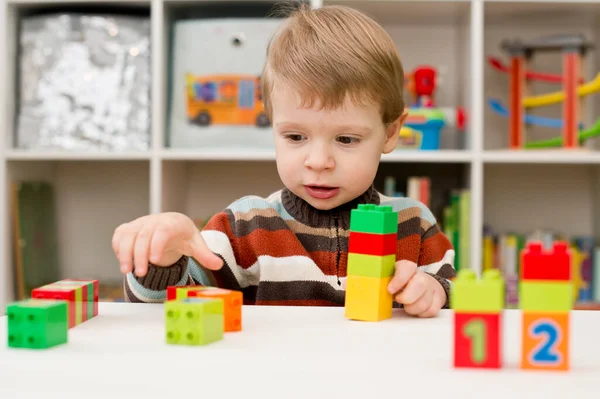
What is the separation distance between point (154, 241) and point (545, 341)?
0.38 meters

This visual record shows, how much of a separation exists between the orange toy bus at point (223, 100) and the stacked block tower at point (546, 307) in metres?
1.60

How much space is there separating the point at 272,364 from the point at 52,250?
2.02 m

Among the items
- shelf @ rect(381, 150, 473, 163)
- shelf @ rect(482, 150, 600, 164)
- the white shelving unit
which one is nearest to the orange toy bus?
the white shelving unit

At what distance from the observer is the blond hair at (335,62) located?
1.00 metres

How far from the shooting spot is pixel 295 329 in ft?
2.18

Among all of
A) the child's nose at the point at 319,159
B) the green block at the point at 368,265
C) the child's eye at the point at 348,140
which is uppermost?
the child's eye at the point at 348,140

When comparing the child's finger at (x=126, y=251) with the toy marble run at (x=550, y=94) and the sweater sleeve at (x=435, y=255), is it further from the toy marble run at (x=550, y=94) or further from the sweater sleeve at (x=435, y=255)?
the toy marble run at (x=550, y=94)

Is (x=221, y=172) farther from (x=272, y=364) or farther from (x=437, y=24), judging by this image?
(x=272, y=364)

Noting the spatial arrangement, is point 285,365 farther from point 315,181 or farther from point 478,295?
point 315,181

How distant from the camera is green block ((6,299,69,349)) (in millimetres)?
581

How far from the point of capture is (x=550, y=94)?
2172 millimetres

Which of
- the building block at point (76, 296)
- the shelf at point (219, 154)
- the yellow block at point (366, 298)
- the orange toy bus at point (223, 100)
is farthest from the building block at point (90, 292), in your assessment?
the orange toy bus at point (223, 100)

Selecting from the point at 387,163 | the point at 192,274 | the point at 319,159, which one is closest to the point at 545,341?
the point at 319,159

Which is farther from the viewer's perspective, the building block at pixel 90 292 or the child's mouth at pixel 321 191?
the child's mouth at pixel 321 191
